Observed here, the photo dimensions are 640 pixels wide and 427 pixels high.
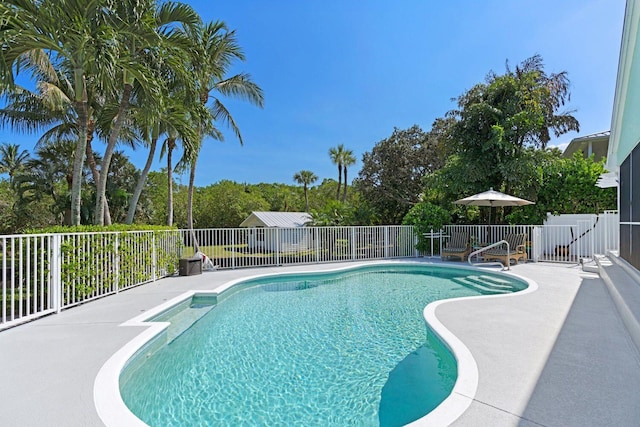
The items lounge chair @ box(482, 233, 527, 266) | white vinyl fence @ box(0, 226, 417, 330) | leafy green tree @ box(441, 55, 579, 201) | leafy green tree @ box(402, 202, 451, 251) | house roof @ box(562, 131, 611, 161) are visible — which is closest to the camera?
white vinyl fence @ box(0, 226, 417, 330)

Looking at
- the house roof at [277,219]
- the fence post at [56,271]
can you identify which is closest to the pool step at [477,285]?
the fence post at [56,271]

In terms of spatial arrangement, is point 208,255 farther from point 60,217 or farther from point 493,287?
point 60,217

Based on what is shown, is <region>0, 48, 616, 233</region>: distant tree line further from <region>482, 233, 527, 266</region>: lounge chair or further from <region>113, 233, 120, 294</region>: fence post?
<region>482, 233, 527, 266</region>: lounge chair

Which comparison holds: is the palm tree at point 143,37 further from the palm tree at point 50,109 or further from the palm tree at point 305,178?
the palm tree at point 305,178

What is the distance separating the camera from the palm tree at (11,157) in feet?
72.3

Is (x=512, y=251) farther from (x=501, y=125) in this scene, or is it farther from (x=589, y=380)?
Answer: (x=589, y=380)

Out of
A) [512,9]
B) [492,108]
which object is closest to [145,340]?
[512,9]

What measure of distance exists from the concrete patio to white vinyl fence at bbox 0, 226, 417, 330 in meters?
0.44

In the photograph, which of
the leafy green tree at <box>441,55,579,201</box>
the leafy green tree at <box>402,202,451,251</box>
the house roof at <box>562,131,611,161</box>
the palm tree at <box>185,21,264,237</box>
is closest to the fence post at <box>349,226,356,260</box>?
the leafy green tree at <box>402,202,451,251</box>

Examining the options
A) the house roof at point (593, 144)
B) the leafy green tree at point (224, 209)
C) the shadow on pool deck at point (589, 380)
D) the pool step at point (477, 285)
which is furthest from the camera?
the leafy green tree at point (224, 209)

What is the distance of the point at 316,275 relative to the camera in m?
10.7

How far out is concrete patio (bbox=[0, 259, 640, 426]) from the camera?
2.59 metres

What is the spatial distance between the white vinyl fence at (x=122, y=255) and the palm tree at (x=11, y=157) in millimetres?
16656

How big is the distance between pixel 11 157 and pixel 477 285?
30322 mm
